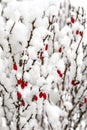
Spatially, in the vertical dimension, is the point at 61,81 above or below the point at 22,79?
above

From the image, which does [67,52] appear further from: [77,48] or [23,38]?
[23,38]

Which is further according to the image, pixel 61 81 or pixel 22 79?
pixel 61 81

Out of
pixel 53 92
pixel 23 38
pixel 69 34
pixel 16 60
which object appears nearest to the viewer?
pixel 23 38

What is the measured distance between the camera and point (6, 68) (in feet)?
7.90

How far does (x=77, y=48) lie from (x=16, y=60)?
0.59m

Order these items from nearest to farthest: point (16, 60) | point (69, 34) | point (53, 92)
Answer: point (16, 60), point (53, 92), point (69, 34)

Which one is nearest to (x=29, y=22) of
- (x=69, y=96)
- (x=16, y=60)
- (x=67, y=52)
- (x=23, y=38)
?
(x=23, y=38)

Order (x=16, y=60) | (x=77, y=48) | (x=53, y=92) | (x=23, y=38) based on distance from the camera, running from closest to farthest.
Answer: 1. (x=23, y=38)
2. (x=16, y=60)
3. (x=77, y=48)
4. (x=53, y=92)

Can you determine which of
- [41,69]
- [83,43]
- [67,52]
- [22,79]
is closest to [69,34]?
[83,43]

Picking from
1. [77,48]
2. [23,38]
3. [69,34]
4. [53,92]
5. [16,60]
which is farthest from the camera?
[69,34]

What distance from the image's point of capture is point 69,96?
3.14 metres

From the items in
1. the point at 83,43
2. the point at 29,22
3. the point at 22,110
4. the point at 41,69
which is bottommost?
the point at 22,110

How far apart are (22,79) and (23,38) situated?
0.29m

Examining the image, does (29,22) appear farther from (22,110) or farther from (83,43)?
(83,43)
